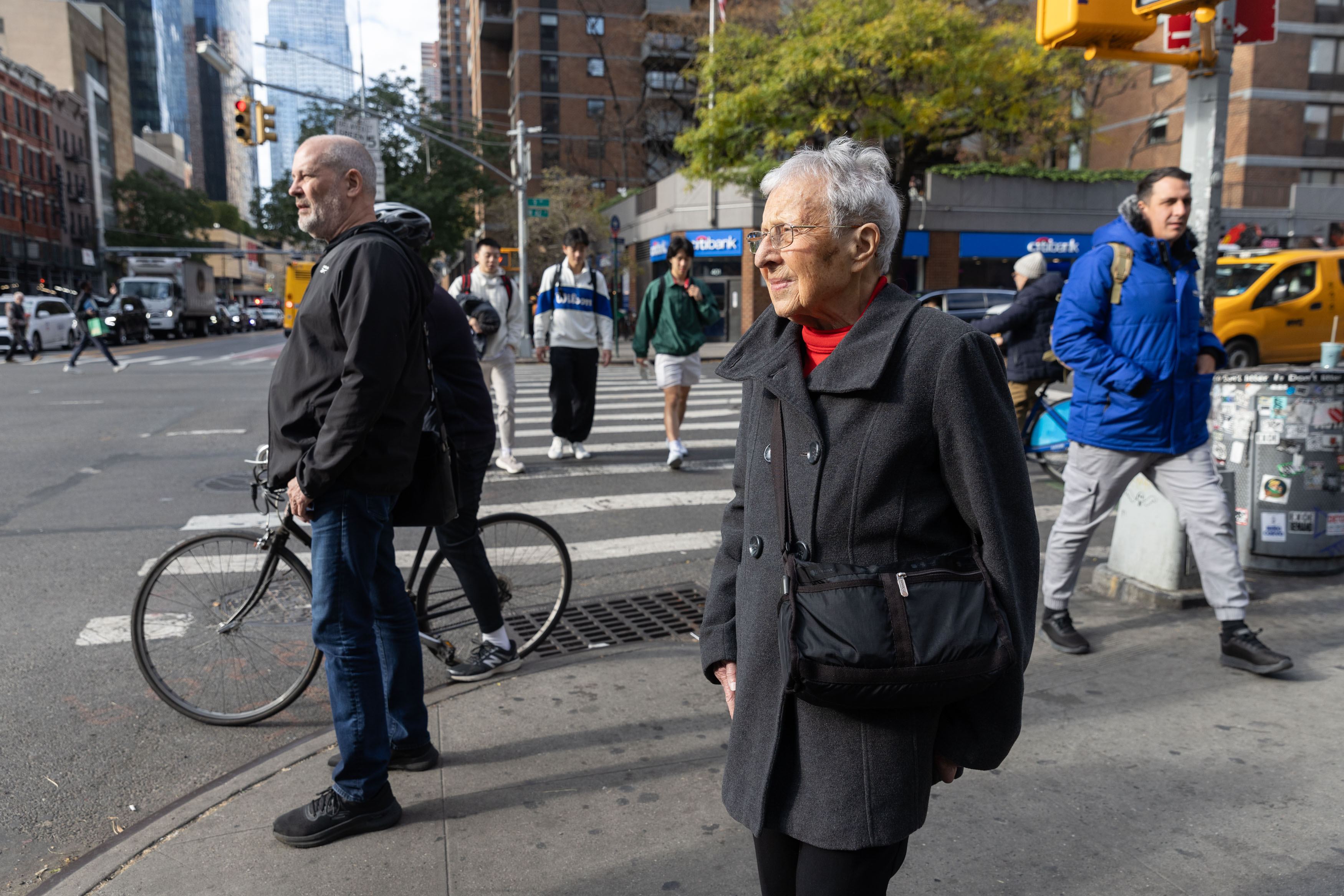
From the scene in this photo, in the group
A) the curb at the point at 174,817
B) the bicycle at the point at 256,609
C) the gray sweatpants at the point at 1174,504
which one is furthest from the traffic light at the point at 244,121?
the gray sweatpants at the point at 1174,504

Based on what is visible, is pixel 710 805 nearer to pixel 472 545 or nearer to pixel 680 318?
pixel 472 545

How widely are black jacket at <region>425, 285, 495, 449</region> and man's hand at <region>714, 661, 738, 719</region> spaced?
6.84 feet

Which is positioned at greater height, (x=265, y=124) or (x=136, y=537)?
(x=265, y=124)

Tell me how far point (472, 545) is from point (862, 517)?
2631 mm

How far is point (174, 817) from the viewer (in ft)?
10.3

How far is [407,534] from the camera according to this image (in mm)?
6852

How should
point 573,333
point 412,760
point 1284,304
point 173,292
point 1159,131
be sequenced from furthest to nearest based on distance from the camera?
1. point 1159,131
2. point 173,292
3. point 1284,304
4. point 573,333
5. point 412,760

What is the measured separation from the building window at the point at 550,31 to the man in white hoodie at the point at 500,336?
5594 cm

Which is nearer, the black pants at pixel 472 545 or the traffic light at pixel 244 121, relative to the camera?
the black pants at pixel 472 545

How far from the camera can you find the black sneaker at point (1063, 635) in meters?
4.45

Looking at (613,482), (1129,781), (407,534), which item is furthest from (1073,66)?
(1129,781)

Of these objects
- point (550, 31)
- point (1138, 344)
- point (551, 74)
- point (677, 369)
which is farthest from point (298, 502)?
point (550, 31)

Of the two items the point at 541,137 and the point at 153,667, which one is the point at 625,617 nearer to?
the point at 153,667

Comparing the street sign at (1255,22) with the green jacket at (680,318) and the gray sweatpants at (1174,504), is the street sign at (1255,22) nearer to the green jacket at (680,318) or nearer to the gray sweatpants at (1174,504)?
the gray sweatpants at (1174,504)
